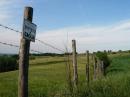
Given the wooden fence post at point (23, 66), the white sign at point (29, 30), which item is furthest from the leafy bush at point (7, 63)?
the white sign at point (29, 30)

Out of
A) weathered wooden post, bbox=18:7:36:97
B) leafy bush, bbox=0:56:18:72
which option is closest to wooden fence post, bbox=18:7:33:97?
weathered wooden post, bbox=18:7:36:97

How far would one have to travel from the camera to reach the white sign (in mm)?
6925

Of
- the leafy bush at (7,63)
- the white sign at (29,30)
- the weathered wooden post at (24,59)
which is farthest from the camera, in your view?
the leafy bush at (7,63)

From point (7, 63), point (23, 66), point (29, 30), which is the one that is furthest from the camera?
point (7, 63)

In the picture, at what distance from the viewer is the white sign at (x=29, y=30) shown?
692cm

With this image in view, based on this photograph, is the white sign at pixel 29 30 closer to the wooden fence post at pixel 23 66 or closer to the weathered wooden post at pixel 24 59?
the weathered wooden post at pixel 24 59

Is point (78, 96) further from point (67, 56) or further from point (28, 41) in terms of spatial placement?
point (28, 41)

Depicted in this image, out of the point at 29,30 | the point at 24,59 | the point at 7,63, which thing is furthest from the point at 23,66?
the point at 7,63

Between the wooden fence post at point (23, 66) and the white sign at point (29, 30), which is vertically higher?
the white sign at point (29, 30)

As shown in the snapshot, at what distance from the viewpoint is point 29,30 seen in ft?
23.1

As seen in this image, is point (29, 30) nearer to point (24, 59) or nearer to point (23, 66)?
point (24, 59)

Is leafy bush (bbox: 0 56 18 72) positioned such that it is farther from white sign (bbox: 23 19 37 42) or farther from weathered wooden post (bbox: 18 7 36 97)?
white sign (bbox: 23 19 37 42)

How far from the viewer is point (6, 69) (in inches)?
3460

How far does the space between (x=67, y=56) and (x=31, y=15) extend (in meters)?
4.39
